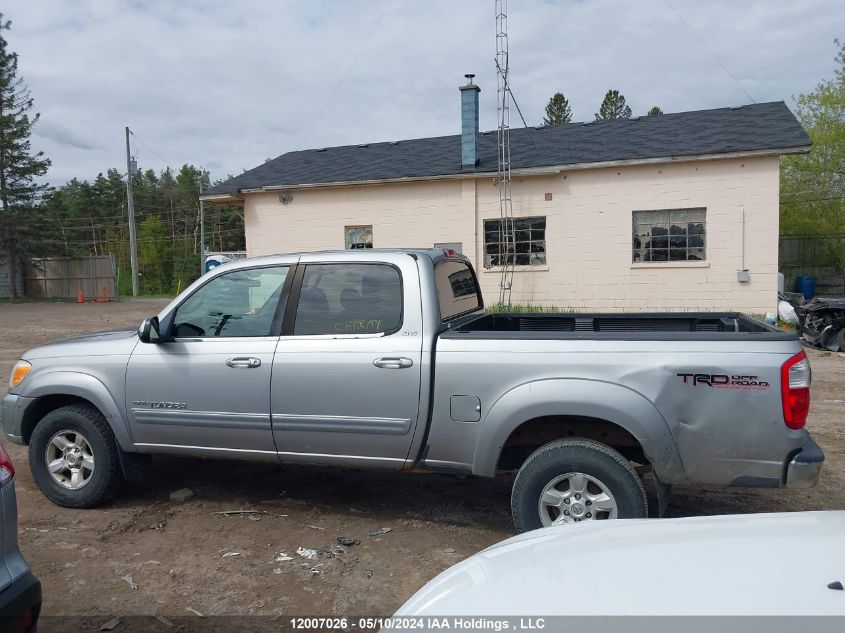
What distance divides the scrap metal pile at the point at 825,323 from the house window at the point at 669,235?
2740 mm

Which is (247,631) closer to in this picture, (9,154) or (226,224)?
(9,154)

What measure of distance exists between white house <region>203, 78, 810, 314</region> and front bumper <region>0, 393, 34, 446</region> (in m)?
12.1

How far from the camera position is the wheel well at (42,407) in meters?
5.01

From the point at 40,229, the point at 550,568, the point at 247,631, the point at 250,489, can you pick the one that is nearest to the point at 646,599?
the point at 550,568

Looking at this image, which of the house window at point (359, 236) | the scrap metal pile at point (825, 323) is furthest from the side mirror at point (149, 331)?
the house window at point (359, 236)

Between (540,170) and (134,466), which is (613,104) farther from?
(134,466)

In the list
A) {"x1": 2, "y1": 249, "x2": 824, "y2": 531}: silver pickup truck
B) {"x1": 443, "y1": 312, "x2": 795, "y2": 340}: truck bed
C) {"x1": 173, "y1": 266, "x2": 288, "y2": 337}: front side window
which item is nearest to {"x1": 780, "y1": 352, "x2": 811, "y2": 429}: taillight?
{"x1": 2, "y1": 249, "x2": 824, "y2": 531}: silver pickup truck

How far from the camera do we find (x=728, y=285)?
1430 centimetres

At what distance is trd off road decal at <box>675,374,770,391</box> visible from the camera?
11.5ft

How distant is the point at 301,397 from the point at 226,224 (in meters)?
70.7

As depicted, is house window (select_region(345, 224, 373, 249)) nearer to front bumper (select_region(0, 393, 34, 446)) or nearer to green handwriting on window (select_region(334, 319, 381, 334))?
front bumper (select_region(0, 393, 34, 446))

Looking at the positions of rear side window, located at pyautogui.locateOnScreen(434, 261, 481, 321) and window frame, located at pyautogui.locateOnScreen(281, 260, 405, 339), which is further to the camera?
rear side window, located at pyautogui.locateOnScreen(434, 261, 481, 321)

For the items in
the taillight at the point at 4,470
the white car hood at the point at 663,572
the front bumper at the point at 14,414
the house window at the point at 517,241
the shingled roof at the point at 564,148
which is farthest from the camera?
the house window at the point at 517,241

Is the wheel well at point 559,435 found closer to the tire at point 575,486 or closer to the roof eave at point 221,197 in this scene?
the tire at point 575,486
